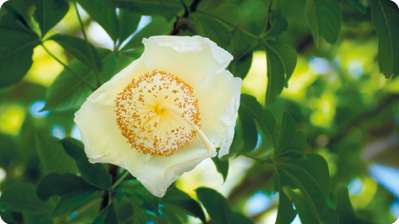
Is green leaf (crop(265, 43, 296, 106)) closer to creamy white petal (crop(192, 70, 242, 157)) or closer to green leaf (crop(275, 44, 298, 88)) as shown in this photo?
green leaf (crop(275, 44, 298, 88))

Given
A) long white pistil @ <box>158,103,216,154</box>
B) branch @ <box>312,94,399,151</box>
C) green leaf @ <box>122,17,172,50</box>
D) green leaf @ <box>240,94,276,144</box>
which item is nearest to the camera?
long white pistil @ <box>158,103,216,154</box>

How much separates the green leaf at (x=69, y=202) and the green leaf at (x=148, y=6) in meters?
0.59

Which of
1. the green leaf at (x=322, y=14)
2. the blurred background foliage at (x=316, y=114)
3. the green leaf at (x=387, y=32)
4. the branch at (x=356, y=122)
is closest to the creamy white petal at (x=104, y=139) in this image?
the green leaf at (x=322, y=14)

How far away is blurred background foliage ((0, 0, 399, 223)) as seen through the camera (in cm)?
250

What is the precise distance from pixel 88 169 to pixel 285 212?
65 cm

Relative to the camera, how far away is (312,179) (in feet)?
3.59

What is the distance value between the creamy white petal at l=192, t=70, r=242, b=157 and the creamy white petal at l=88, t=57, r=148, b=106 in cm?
18

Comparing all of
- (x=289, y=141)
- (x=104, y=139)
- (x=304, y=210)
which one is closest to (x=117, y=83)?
(x=104, y=139)

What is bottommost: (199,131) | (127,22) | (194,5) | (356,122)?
(356,122)

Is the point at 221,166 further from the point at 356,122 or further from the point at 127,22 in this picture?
the point at 356,122

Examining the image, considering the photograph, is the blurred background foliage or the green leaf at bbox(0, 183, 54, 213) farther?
the blurred background foliage

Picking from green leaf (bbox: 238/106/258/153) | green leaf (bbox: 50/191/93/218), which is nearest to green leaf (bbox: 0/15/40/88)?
green leaf (bbox: 50/191/93/218)

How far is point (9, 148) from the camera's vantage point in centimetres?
234

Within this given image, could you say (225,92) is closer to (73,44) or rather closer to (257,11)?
(73,44)
